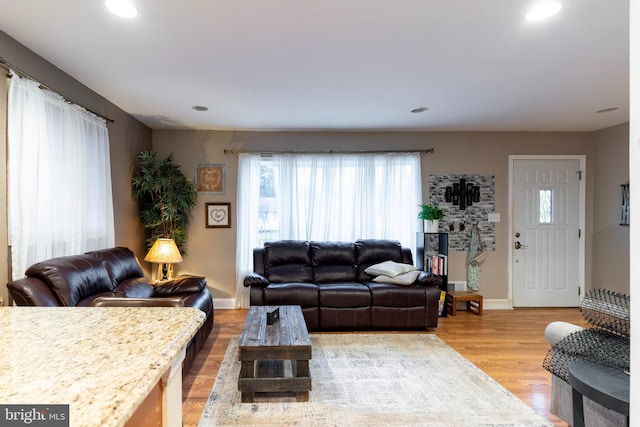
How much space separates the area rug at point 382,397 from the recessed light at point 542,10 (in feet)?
8.32

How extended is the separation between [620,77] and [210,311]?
4.35m

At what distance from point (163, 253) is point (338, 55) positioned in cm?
293

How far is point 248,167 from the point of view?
4.75 metres

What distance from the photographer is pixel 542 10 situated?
200 cm

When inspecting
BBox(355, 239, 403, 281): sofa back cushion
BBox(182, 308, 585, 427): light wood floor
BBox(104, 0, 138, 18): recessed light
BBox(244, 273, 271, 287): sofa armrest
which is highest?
BBox(104, 0, 138, 18): recessed light

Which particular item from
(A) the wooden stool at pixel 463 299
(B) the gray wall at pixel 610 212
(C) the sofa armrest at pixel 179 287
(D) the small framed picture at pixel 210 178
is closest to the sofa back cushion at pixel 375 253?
(A) the wooden stool at pixel 463 299

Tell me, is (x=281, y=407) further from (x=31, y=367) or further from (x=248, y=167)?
(x=248, y=167)

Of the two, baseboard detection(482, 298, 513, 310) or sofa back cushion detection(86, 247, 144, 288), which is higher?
sofa back cushion detection(86, 247, 144, 288)

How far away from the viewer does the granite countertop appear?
0.63 meters

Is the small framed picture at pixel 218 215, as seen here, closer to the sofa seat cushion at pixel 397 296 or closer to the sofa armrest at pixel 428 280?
the sofa seat cushion at pixel 397 296

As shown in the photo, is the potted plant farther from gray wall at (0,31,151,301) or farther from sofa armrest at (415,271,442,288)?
gray wall at (0,31,151,301)

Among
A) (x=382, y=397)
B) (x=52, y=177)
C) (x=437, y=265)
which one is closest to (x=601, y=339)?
(x=382, y=397)

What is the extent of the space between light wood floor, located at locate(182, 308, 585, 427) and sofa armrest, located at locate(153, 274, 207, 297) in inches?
22.8

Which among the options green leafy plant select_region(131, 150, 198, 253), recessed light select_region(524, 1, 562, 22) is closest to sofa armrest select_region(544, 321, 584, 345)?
recessed light select_region(524, 1, 562, 22)
